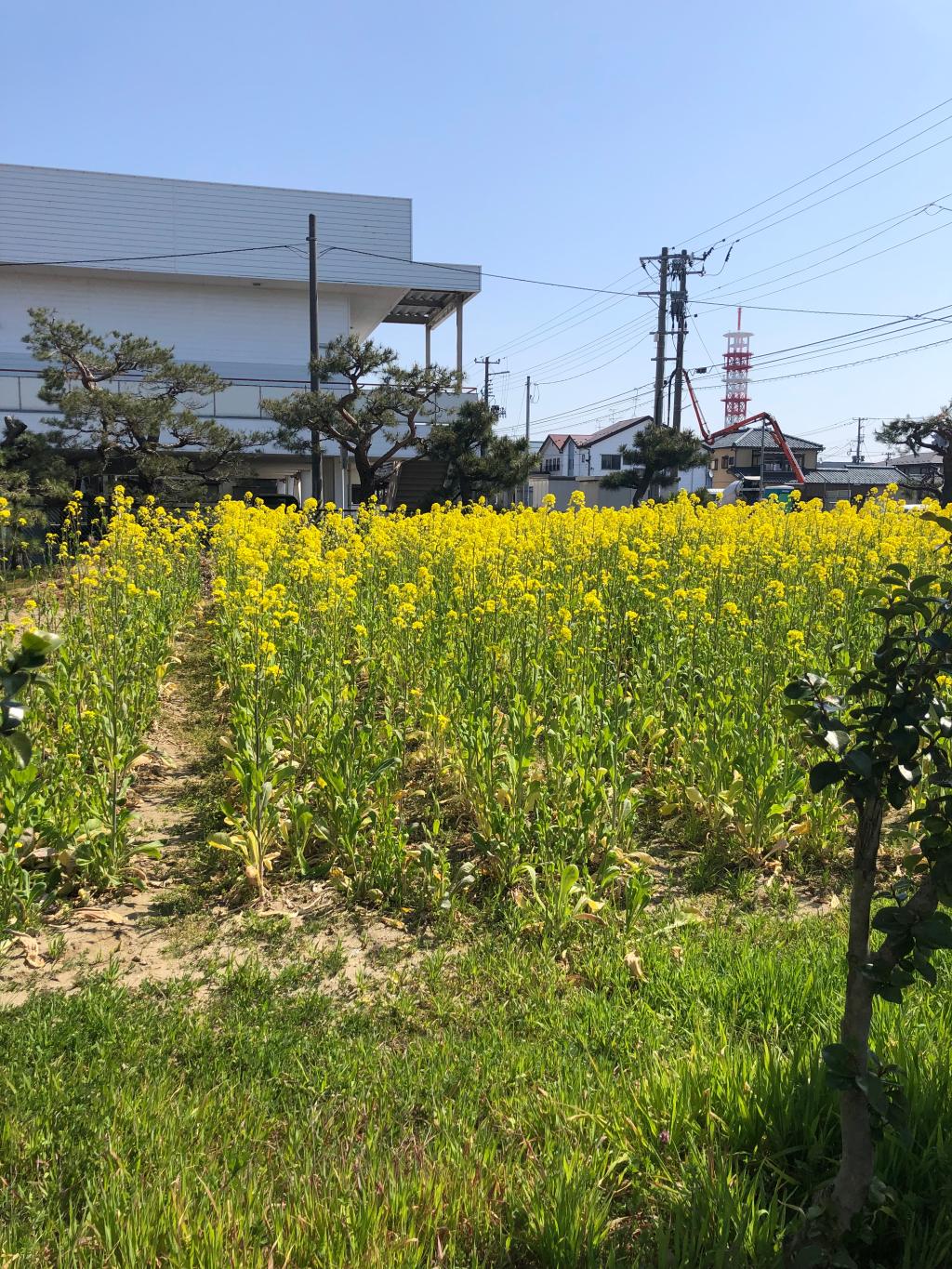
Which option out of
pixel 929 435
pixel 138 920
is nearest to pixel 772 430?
pixel 929 435

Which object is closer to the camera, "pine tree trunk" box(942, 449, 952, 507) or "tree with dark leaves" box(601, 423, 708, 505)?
"pine tree trunk" box(942, 449, 952, 507)

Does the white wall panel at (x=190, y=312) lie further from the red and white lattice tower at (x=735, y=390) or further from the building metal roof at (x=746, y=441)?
the red and white lattice tower at (x=735, y=390)

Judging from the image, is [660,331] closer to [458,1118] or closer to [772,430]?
[772,430]

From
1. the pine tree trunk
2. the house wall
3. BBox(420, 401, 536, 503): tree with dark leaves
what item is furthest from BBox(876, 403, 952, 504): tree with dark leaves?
the house wall

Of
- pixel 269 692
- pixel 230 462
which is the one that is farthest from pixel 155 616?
pixel 230 462

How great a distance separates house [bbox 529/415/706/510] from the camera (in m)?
52.5

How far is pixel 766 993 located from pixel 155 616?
535cm

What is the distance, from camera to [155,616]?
680cm

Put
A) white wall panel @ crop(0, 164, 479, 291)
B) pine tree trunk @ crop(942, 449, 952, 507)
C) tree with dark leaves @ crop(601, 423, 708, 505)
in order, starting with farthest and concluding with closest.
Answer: white wall panel @ crop(0, 164, 479, 291) → tree with dark leaves @ crop(601, 423, 708, 505) → pine tree trunk @ crop(942, 449, 952, 507)

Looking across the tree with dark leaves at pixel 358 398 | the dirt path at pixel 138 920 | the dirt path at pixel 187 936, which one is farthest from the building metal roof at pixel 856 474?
the dirt path at pixel 187 936

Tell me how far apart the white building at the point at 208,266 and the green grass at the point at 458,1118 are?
2400cm

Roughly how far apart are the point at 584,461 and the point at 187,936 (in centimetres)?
5974

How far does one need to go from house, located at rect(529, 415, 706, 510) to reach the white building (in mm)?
21290

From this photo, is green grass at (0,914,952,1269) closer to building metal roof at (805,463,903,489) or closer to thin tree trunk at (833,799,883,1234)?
thin tree trunk at (833,799,883,1234)
